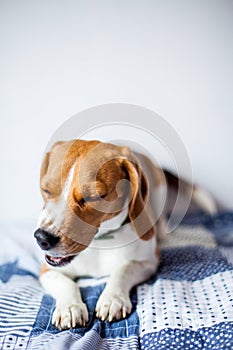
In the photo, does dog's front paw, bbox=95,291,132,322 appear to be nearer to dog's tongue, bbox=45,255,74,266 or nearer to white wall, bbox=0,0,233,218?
dog's tongue, bbox=45,255,74,266

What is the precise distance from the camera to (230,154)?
6.96ft

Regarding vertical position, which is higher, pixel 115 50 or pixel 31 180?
pixel 115 50

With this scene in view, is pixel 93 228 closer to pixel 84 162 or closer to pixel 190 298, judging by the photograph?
pixel 84 162

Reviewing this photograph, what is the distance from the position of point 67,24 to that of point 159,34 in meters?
0.40

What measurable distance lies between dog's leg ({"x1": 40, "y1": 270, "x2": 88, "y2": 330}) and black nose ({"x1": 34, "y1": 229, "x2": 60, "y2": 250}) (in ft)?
0.57

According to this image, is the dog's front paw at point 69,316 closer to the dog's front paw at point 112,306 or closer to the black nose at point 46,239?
the dog's front paw at point 112,306

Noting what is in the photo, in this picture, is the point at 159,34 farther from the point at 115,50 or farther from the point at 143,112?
the point at 143,112

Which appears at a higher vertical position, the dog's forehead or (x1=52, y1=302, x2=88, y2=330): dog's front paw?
the dog's forehead

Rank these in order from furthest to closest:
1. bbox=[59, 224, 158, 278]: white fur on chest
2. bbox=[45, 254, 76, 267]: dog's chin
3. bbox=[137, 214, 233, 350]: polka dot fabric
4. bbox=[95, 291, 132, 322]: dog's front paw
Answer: bbox=[59, 224, 158, 278]: white fur on chest < bbox=[45, 254, 76, 267]: dog's chin < bbox=[95, 291, 132, 322]: dog's front paw < bbox=[137, 214, 233, 350]: polka dot fabric

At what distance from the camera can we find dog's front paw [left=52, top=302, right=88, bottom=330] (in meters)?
1.30

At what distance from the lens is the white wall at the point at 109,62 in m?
1.88

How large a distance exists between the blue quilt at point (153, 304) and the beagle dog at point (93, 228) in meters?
0.05

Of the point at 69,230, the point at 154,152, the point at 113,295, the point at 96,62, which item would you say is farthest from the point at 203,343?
the point at 96,62

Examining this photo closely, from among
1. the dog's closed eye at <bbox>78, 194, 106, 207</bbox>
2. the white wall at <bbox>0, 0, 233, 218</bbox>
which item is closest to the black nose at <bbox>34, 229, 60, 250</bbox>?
the dog's closed eye at <bbox>78, 194, 106, 207</bbox>
